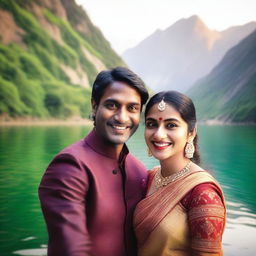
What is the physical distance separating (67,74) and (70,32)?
2384 cm

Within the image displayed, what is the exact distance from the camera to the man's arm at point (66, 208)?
2.86m

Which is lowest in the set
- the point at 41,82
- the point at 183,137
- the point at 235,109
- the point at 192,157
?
the point at 235,109

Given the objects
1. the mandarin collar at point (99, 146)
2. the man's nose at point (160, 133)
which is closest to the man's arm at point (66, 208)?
the mandarin collar at point (99, 146)

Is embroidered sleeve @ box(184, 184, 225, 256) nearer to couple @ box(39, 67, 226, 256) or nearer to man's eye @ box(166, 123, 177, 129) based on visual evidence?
couple @ box(39, 67, 226, 256)

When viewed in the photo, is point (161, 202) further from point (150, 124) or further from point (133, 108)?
point (133, 108)

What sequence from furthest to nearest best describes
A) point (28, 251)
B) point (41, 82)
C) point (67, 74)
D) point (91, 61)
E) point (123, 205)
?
point (91, 61)
point (67, 74)
point (41, 82)
point (28, 251)
point (123, 205)

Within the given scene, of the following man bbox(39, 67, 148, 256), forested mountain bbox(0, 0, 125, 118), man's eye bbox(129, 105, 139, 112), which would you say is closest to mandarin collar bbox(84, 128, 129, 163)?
man bbox(39, 67, 148, 256)

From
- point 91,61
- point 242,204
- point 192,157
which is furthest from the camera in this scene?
point 91,61

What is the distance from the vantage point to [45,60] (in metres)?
102

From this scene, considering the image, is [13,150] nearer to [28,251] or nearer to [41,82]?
[28,251]

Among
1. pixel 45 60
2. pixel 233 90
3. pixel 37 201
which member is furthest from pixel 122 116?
pixel 233 90

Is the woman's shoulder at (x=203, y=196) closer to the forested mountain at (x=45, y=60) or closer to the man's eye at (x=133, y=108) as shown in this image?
the man's eye at (x=133, y=108)

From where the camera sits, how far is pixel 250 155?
88.4 ft

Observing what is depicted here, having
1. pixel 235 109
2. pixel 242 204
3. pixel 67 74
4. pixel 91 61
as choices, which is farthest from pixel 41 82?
pixel 242 204
